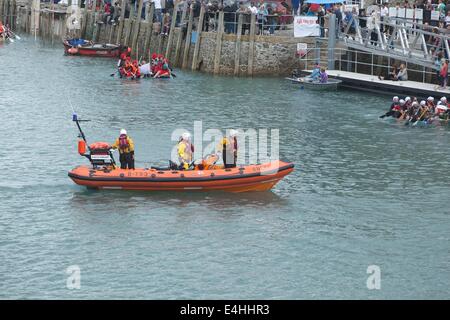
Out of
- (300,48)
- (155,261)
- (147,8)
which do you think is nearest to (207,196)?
(155,261)

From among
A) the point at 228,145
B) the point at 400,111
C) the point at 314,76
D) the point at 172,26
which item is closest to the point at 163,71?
the point at 172,26

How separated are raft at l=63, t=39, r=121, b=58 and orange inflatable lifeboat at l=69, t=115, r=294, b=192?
3690 centimetres

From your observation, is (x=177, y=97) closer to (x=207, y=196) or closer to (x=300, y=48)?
(x=300, y=48)

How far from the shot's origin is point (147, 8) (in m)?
68.8

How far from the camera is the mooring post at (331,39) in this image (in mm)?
58281

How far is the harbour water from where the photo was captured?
2700 cm

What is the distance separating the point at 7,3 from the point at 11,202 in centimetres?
6911

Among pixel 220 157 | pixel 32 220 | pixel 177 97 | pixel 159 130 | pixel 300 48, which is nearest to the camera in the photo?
pixel 32 220

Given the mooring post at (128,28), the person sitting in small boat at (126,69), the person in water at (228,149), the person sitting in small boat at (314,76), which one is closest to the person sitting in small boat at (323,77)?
the person sitting in small boat at (314,76)

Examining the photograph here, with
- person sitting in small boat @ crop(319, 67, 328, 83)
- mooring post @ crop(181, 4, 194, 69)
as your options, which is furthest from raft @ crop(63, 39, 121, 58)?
person sitting in small boat @ crop(319, 67, 328, 83)

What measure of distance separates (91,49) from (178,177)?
39.0 m

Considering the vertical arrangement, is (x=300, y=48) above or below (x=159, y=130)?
above
